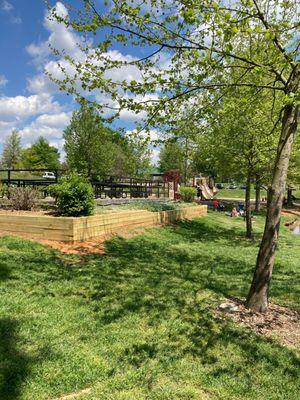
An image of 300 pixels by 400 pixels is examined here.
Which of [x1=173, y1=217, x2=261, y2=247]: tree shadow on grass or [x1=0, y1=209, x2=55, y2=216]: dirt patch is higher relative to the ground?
[x1=0, y1=209, x2=55, y2=216]: dirt patch

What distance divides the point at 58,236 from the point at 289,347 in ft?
18.6

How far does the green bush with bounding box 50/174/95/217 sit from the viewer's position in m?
9.07

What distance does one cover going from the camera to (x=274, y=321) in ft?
16.9

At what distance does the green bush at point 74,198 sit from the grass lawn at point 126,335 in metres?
1.56

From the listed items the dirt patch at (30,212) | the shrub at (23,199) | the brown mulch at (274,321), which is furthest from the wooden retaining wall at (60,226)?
the brown mulch at (274,321)

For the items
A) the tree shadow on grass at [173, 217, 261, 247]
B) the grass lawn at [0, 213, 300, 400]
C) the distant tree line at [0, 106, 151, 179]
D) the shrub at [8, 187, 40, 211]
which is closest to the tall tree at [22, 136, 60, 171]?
the distant tree line at [0, 106, 151, 179]

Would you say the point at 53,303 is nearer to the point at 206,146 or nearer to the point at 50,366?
the point at 50,366

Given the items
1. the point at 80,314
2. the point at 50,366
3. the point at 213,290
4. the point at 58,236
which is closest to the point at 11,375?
the point at 50,366

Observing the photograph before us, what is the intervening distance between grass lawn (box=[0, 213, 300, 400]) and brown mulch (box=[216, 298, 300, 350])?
0.23 m

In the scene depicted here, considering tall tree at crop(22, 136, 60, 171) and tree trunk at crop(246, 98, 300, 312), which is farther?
tall tree at crop(22, 136, 60, 171)

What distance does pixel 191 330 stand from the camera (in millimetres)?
4641

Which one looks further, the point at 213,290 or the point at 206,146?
the point at 206,146

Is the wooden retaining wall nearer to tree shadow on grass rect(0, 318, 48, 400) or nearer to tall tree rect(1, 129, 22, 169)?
tree shadow on grass rect(0, 318, 48, 400)

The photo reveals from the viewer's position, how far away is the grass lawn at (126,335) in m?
3.40
